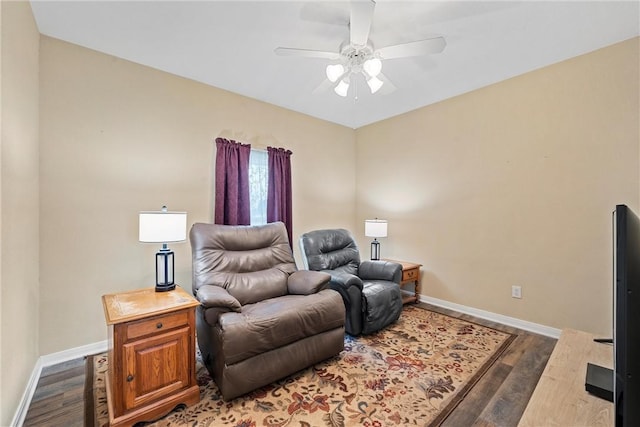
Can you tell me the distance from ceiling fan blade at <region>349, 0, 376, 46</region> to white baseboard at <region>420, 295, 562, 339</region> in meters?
2.99

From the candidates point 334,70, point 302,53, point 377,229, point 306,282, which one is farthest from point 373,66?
point 377,229

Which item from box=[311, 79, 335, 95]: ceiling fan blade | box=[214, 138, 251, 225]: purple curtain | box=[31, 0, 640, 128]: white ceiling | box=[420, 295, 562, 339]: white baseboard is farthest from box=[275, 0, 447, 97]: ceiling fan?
box=[420, 295, 562, 339]: white baseboard

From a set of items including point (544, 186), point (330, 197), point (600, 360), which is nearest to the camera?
point (600, 360)

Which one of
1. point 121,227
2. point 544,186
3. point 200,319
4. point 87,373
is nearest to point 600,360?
point 544,186

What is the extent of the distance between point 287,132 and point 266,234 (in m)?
1.63

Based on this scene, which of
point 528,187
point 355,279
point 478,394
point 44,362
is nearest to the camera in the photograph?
point 478,394

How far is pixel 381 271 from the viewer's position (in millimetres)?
3098

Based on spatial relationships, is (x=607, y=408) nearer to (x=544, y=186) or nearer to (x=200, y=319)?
(x=200, y=319)

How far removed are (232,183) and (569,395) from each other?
9.87 ft

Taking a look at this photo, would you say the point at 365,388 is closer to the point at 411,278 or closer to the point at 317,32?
the point at 411,278

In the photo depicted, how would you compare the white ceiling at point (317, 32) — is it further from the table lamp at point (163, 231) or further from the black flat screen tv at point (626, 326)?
the black flat screen tv at point (626, 326)

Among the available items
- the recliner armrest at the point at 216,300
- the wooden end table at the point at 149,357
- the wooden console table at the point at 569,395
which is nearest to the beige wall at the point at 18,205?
the wooden end table at the point at 149,357

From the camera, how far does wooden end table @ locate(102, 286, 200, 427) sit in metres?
1.57

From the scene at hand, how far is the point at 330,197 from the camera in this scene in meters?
4.27
